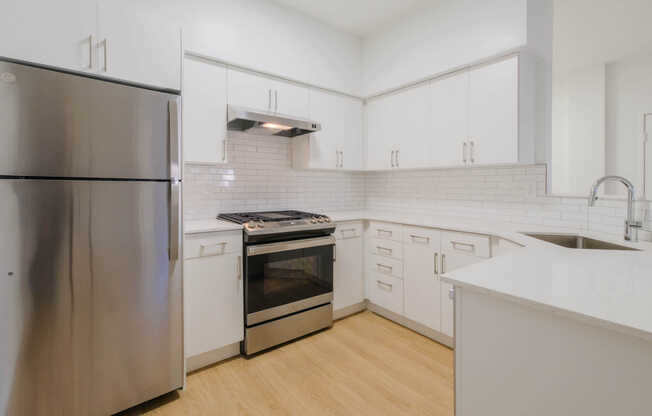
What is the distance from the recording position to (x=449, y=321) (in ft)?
7.64

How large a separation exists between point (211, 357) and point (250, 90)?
207 cm

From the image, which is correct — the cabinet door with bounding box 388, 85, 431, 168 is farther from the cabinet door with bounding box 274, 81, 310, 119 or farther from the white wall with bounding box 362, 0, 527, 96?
the cabinet door with bounding box 274, 81, 310, 119

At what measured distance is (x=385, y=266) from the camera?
9.25 feet

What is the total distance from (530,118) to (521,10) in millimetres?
728

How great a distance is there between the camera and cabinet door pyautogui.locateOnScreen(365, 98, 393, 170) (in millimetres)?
3086

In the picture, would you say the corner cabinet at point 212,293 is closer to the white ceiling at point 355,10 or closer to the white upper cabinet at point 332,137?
the white upper cabinet at point 332,137

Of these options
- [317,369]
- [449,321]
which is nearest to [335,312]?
[317,369]

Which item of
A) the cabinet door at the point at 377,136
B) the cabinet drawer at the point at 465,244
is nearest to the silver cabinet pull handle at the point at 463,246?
the cabinet drawer at the point at 465,244

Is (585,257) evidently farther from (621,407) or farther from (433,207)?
(433,207)

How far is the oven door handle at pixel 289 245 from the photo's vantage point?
2.19m

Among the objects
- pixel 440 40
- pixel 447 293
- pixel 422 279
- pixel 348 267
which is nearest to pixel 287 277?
pixel 348 267

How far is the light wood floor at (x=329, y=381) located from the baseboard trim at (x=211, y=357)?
1.9 inches

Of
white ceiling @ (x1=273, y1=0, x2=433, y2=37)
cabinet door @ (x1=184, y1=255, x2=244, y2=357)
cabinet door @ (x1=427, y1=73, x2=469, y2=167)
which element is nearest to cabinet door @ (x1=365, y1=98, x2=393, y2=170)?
cabinet door @ (x1=427, y1=73, x2=469, y2=167)

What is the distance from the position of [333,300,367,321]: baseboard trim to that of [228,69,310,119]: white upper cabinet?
6.06ft
